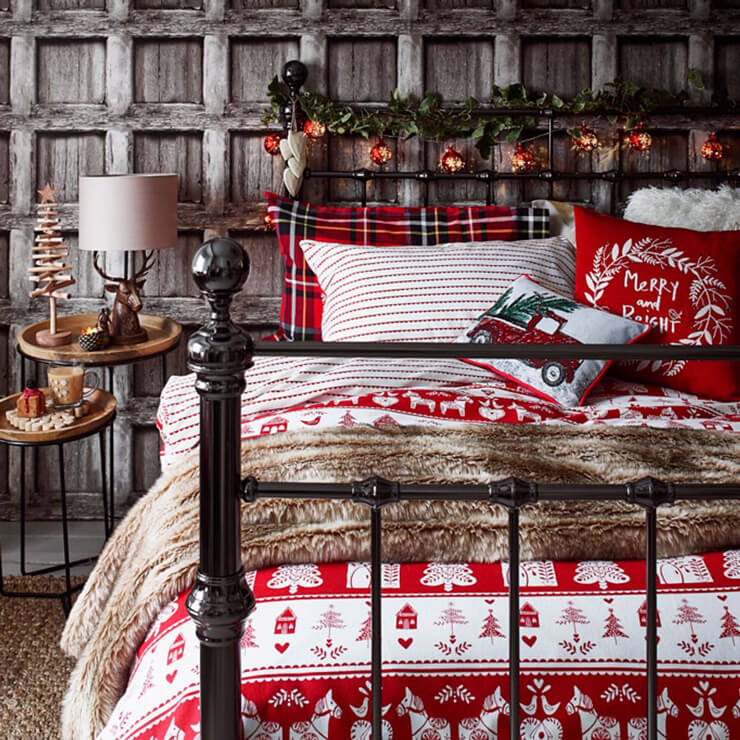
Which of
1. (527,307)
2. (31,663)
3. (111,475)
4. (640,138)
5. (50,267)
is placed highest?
(640,138)

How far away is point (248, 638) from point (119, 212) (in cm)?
190

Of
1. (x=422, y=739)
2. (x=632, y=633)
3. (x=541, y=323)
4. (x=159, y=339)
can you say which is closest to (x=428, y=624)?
(x=422, y=739)

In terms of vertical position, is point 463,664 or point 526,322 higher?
point 526,322

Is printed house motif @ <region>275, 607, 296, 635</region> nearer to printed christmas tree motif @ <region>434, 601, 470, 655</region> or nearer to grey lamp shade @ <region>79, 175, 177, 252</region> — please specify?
printed christmas tree motif @ <region>434, 601, 470, 655</region>

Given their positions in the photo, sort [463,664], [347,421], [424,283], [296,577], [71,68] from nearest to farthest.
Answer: [463,664]
[296,577]
[347,421]
[424,283]
[71,68]

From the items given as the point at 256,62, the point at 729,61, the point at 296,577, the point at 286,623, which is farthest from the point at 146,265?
the point at 286,623

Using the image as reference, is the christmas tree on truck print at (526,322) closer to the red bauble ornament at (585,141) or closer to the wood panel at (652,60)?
the red bauble ornament at (585,141)

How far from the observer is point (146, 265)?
10.9ft

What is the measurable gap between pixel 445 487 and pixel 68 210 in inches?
100

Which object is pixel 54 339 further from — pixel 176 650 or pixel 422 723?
pixel 422 723

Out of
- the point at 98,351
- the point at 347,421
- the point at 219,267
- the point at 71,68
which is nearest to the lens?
the point at 219,267

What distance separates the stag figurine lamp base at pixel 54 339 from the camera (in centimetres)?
291

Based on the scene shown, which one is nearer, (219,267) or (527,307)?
(219,267)

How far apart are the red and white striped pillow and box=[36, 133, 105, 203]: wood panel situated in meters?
1.04
